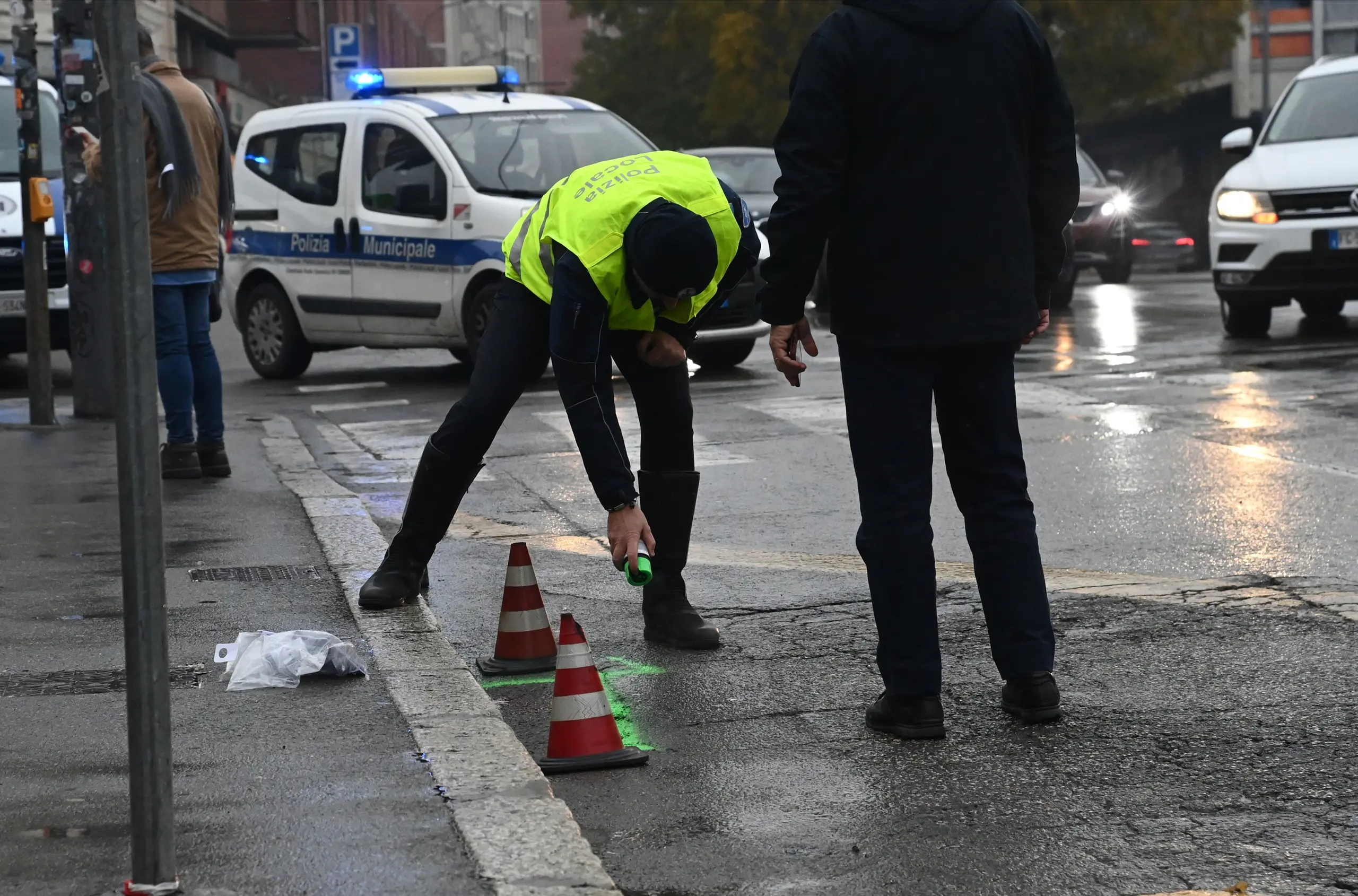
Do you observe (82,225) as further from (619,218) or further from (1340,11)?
(1340,11)

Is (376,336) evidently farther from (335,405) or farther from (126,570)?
(126,570)

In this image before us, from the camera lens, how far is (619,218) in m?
4.73

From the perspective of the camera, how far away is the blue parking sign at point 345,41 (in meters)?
47.9

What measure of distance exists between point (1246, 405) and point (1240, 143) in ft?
16.5

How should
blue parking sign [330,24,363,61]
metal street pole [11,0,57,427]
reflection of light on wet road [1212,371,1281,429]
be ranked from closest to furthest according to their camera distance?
1. reflection of light on wet road [1212,371,1281,429]
2. metal street pole [11,0,57,427]
3. blue parking sign [330,24,363,61]

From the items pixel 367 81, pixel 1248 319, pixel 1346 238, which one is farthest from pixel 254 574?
pixel 1248 319

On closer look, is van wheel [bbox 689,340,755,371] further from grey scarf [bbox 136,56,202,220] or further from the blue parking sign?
the blue parking sign

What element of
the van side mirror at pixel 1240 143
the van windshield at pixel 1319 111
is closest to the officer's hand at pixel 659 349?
the van side mirror at pixel 1240 143

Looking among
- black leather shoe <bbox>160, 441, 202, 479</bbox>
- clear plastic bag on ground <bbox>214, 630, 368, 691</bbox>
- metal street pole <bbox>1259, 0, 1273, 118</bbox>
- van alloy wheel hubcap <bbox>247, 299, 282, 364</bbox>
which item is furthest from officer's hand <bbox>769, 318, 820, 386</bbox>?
metal street pole <bbox>1259, 0, 1273, 118</bbox>

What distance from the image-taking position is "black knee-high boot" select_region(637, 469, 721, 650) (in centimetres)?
517

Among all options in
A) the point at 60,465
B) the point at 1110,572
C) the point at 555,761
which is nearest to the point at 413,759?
the point at 555,761

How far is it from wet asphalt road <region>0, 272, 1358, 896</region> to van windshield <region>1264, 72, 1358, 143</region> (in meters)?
5.15

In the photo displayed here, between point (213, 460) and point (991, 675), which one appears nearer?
point (991, 675)

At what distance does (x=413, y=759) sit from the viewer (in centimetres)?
404
